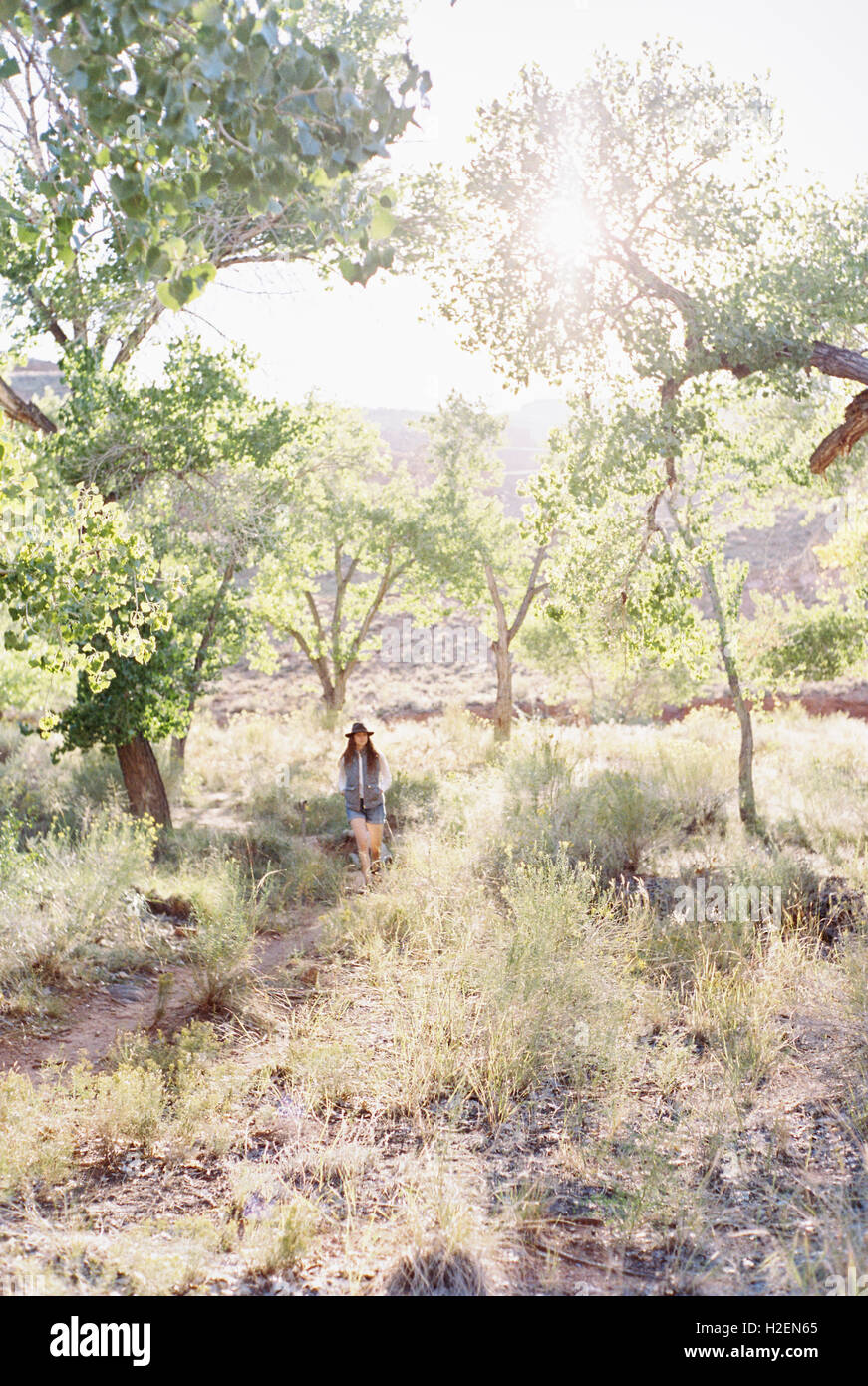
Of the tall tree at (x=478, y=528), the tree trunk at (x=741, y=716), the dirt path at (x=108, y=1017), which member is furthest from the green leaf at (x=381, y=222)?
the tall tree at (x=478, y=528)

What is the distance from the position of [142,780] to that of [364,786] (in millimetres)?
3348

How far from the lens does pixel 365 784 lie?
29.9ft

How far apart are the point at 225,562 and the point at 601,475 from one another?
179 inches

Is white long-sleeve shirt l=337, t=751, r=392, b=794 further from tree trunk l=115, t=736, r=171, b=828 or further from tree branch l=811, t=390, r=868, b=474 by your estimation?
tree branch l=811, t=390, r=868, b=474

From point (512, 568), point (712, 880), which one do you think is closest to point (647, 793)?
point (712, 880)

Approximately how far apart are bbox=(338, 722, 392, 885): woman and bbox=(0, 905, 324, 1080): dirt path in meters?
2.14

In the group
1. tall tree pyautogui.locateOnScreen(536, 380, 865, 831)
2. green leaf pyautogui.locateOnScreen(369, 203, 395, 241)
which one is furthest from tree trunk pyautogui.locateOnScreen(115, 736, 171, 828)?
green leaf pyautogui.locateOnScreen(369, 203, 395, 241)

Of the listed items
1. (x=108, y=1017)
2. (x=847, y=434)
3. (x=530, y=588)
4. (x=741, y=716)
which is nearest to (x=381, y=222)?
(x=108, y=1017)

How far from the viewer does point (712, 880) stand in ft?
26.3

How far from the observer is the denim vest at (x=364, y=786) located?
9.13 m

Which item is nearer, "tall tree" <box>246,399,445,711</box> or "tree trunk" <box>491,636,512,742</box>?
"tall tree" <box>246,399,445,711</box>

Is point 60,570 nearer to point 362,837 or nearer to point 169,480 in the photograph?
point 362,837

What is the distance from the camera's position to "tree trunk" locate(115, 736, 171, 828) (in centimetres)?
1073

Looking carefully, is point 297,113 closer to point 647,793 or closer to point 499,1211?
point 499,1211
